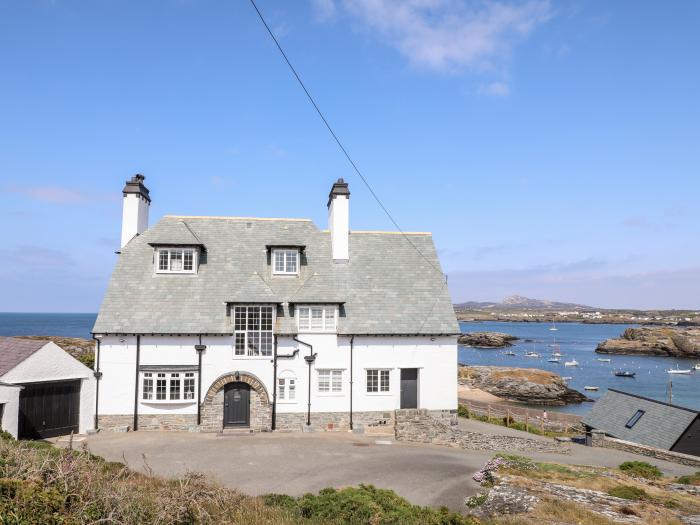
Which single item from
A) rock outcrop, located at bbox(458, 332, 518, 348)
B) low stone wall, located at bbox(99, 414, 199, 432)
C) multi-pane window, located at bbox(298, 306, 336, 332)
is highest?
multi-pane window, located at bbox(298, 306, 336, 332)

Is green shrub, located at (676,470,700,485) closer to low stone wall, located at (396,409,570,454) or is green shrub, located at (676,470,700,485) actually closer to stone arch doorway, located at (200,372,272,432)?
low stone wall, located at (396,409,570,454)

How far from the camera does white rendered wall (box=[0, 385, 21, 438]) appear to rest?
19859 mm

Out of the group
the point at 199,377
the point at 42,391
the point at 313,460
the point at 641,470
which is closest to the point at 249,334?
the point at 199,377

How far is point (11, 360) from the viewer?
2130cm

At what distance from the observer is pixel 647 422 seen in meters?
27.5

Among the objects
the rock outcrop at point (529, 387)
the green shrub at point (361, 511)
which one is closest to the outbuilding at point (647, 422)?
the green shrub at point (361, 511)

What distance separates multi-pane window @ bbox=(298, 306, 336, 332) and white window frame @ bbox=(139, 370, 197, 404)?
6.05 m

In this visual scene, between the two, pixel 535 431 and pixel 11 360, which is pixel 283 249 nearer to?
pixel 11 360

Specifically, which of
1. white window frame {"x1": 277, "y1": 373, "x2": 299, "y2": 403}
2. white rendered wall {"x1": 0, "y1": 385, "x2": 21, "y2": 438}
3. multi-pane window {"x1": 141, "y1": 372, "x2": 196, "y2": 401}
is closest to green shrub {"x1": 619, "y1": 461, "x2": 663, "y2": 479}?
white window frame {"x1": 277, "y1": 373, "x2": 299, "y2": 403}

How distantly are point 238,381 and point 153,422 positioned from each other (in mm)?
4498

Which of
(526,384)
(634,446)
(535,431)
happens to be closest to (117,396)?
(535,431)

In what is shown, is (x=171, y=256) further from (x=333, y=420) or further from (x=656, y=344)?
(x=656, y=344)

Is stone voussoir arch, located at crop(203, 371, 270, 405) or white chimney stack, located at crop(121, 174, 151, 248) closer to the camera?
stone voussoir arch, located at crop(203, 371, 270, 405)

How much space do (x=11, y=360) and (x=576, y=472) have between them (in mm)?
23450
